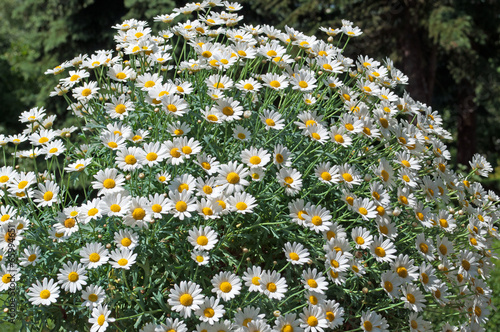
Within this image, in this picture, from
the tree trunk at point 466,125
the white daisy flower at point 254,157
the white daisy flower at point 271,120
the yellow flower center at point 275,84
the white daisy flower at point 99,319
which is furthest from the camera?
the tree trunk at point 466,125

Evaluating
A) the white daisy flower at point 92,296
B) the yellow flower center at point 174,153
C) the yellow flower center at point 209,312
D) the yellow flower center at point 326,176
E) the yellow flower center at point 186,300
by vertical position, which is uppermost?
the yellow flower center at point 174,153

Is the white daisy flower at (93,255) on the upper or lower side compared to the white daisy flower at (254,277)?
upper

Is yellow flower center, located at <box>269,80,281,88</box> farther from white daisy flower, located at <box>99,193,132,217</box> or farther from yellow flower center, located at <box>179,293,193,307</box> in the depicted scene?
yellow flower center, located at <box>179,293,193,307</box>

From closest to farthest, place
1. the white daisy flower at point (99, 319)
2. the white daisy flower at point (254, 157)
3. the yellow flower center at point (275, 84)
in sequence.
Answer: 1. the white daisy flower at point (99, 319)
2. the white daisy flower at point (254, 157)
3. the yellow flower center at point (275, 84)

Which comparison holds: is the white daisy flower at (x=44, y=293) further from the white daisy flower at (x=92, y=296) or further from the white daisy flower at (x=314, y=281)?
the white daisy flower at (x=314, y=281)

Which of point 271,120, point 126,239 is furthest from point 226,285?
point 271,120

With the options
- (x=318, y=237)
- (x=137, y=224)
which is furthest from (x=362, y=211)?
(x=137, y=224)

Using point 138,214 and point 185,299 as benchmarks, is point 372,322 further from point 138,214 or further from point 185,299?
point 138,214

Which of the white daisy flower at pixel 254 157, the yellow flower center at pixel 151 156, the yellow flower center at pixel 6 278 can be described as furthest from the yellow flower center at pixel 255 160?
the yellow flower center at pixel 6 278

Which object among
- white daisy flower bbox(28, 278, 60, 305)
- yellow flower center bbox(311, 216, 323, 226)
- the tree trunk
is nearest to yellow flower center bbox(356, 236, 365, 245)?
yellow flower center bbox(311, 216, 323, 226)

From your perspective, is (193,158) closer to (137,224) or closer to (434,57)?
(137,224)
